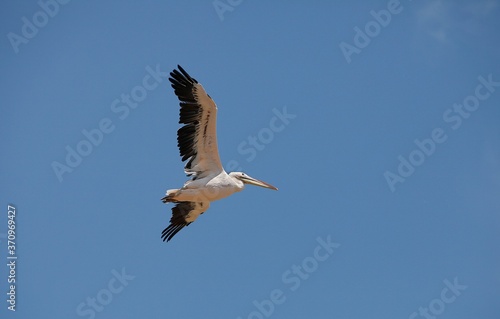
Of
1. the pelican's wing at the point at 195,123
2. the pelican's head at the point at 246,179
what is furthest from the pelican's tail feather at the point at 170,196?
the pelican's head at the point at 246,179

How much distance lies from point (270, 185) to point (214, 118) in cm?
265

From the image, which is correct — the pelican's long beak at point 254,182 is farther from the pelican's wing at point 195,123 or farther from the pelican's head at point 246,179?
the pelican's wing at point 195,123

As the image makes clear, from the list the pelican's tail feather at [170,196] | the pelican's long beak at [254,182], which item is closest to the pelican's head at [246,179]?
the pelican's long beak at [254,182]

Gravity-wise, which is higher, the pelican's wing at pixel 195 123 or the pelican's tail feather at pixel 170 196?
the pelican's wing at pixel 195 123

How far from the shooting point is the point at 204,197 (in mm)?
19734

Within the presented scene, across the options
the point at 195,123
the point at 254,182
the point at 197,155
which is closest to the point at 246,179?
the point at 254,182

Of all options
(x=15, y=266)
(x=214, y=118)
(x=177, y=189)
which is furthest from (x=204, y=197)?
(x=15, y=266)

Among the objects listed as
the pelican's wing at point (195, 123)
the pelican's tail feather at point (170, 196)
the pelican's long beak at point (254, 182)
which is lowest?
the pelican's long beak at point (254, 182)

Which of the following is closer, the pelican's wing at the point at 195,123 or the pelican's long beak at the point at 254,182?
the pelican's wing at the point at 195,123

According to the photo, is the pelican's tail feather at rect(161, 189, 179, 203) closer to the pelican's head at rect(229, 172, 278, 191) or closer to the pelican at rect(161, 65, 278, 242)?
the pelican at rect(161, 65, 278, 242)

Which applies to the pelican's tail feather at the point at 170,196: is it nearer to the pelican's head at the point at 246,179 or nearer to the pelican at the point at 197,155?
the pelican at the point at 197,155

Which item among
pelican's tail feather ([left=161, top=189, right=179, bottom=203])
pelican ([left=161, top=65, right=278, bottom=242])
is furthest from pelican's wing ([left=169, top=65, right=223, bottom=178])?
pelican's tail feather ([left=161, top=189, right=179, bottom=203])

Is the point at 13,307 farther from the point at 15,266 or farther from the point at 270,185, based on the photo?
the point at 270,185

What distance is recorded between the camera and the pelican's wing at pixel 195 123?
19.1m
